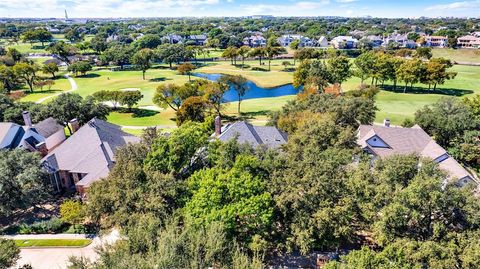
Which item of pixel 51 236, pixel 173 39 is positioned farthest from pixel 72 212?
pixel 173 39

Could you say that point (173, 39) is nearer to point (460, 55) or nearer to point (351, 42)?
point (351, 42)

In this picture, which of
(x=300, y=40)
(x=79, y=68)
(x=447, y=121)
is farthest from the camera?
(x=300, y=40)

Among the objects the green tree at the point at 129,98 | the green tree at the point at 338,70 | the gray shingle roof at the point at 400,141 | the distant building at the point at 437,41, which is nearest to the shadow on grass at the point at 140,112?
the green tree at the point at 129,98

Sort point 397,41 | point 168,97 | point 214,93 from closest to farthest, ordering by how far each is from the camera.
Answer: point 214,93 < point 168,97 < point 397,41

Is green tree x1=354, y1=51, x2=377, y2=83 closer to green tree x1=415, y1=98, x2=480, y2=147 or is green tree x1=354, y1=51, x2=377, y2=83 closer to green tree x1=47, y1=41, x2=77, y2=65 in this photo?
green tree x1=415, y1=98, x2=480, y2=147

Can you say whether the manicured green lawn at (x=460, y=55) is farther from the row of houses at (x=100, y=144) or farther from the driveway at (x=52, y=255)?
the driveway at (x=52, y=255)

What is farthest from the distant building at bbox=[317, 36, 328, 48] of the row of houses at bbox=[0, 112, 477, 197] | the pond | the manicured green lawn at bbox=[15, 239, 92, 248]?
the manicured green lawn at bbox=[15, 239, 92, 248]
